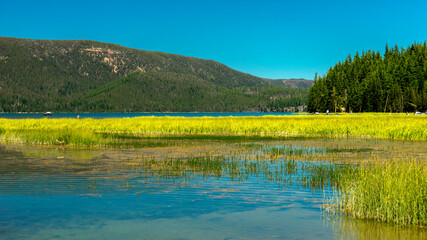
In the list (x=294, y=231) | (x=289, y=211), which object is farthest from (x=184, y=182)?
(x=294, y=231)

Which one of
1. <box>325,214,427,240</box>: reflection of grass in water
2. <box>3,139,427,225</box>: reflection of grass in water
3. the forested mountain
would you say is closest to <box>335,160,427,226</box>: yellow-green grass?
<box>3,139,427,225</box>: reflection of grass in water

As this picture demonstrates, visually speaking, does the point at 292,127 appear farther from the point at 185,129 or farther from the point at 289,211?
the point at 289,211

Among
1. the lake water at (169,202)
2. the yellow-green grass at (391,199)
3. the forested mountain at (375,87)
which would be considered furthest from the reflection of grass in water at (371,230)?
the forested mountain at (375,87)

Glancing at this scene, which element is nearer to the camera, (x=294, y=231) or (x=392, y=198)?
(x=294, y=231)

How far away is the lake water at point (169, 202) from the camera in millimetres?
9891

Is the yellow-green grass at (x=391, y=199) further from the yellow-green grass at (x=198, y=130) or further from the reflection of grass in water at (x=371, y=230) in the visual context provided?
the yellow-green grass at (x=198, y=130)

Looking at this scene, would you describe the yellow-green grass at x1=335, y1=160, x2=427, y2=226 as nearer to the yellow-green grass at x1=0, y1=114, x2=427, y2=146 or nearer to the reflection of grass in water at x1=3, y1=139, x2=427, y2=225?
the reflection of grass in water at x1=3, y1=139, x2=427, y2=225

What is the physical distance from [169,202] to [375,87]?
4473 inches

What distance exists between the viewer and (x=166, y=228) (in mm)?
10141

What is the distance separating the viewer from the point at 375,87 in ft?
382

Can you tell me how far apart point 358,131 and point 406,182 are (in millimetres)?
33080

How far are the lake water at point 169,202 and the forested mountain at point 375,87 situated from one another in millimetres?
98650

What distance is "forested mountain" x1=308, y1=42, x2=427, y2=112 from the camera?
112812 millimetres

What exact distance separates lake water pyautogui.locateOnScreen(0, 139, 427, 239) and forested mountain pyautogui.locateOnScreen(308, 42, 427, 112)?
324 feet
